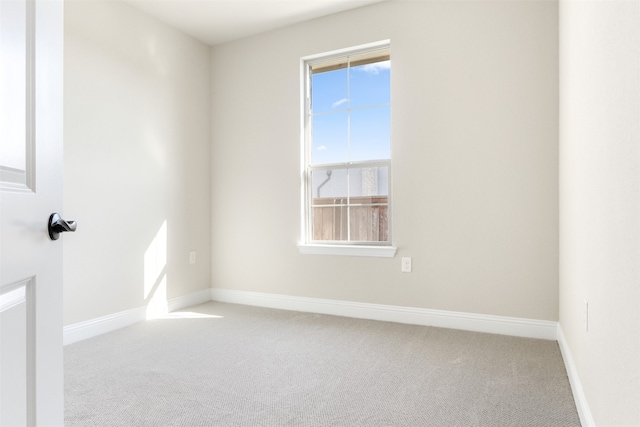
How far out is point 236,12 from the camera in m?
3.31

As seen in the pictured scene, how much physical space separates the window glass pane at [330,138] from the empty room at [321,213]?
2 centimetres

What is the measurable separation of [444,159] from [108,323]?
2819 mm

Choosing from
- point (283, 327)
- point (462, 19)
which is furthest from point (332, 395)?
point (462, 19)

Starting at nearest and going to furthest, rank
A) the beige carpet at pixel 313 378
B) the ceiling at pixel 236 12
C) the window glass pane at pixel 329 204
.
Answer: the beige carpet at pixel 313 378
the ceiling at pixel 236 12
the window glass pane at pixel 329 204

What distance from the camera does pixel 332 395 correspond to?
6.07ft

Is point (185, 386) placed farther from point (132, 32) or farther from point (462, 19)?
point (462, 19)

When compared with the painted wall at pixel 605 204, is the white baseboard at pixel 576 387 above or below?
below

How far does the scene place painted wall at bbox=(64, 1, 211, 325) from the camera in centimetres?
275

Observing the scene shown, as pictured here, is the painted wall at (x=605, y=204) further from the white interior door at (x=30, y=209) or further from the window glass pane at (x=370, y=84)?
the window glass pane at (x=370, y=84)

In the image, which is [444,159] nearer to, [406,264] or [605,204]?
[406,264]

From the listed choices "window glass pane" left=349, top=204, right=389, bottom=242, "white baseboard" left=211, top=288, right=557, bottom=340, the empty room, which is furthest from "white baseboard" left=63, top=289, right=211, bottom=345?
"window glass pane" left=349, top=204, right=389, bottom=242

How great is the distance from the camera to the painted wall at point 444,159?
8.78 feet

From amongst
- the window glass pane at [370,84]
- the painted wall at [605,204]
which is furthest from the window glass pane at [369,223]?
the painted wall at [605,204]

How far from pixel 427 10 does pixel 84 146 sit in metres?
2.74
